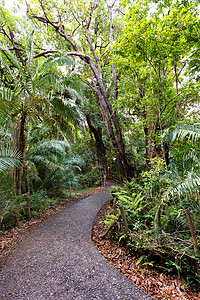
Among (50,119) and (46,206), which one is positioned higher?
(50,119)

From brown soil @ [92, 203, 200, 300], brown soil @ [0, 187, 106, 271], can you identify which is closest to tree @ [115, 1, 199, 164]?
brown soil @ [92, 203, 200, 300]

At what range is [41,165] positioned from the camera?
18.2 ft

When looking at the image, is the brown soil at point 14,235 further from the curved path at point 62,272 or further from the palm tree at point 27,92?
the palm tree at point 27,92

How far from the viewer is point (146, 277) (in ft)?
7.09

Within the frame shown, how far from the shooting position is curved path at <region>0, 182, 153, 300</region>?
1.88 m

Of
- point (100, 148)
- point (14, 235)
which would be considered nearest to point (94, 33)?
point (100, 148)

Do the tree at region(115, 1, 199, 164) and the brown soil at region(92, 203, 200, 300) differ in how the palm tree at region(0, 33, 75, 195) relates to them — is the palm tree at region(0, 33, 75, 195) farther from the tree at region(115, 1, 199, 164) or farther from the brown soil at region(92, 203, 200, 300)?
the brown soil at region(92, 203, 200, 300)

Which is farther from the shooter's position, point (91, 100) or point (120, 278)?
point (91, 100)

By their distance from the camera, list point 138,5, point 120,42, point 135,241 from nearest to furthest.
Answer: point 135,241, point 138,5, point 120,42

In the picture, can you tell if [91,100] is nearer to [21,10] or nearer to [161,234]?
[21,10]

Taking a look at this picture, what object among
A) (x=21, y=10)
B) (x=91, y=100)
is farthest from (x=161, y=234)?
(x=21, y=10)

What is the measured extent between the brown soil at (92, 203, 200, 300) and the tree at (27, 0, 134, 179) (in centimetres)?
288

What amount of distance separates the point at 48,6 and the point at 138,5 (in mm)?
5470

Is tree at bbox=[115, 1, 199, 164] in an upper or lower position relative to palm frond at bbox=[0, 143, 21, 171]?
upper
